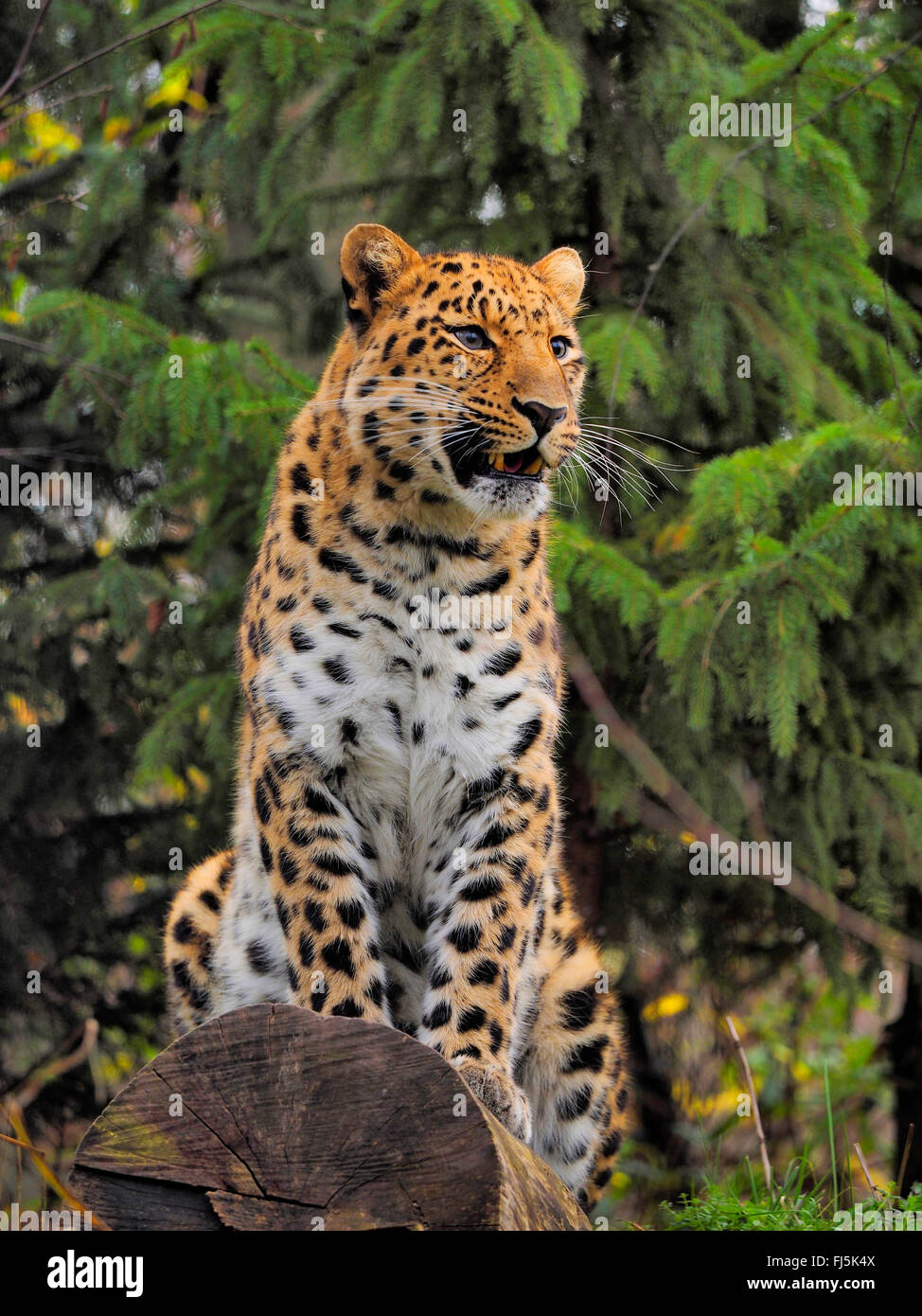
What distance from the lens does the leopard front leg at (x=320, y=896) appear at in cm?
430

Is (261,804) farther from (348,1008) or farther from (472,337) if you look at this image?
(472,337)

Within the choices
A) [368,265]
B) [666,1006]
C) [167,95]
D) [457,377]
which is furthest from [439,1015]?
[167,95]

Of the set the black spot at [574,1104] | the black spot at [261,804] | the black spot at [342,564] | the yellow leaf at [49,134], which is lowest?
the black spot at [574,1104]

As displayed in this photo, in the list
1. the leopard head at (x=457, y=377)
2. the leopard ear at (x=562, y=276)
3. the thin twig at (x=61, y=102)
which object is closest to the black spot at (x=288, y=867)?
the leopard head at (x=457, y=377)

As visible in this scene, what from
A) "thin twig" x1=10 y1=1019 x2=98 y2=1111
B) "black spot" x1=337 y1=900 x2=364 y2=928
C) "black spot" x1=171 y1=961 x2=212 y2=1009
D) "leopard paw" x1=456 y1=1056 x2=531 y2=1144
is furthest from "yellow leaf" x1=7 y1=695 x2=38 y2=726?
"leopard paw" x1=456 y1=1056 x2=531 y2=1144

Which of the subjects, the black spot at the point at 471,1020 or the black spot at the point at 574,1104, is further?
the black spot at the point at 574,1104

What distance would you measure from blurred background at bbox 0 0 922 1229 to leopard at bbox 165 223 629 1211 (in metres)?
1.13

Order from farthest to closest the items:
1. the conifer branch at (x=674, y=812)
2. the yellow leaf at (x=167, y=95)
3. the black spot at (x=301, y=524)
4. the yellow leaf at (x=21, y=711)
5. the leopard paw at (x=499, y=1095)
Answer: the yellow leaf at (x=167, y=95)
the yellow leaf at (x=21, y=711)
the conifer branch at (x=674, y=812)
the black spot at (x=301, y=524)
the leopard paw at (x=499, y=1095)

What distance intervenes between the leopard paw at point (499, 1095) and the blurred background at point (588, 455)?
3.09 ft

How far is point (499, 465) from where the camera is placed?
171 inches

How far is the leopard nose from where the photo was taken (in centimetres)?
426

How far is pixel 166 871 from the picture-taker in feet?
24.2

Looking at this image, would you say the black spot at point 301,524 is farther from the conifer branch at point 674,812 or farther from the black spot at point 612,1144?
the black spot at point 612,1144
